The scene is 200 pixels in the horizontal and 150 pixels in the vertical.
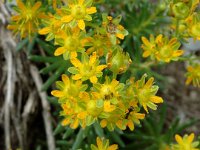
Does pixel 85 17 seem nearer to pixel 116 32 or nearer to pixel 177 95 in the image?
pixel 116 32

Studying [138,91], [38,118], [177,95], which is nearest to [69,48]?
[138,91]

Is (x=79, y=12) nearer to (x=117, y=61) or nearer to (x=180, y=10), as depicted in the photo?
(x=117, y=61)

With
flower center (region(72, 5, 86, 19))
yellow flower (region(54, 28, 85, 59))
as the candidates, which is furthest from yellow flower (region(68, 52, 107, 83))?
flower center (region(72, 5, 86, 19))

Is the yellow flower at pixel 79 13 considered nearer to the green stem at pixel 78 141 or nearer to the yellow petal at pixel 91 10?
the yellow petal at pixel 91 10

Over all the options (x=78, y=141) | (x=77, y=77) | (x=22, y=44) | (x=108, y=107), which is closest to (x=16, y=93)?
(x=22, y=44)

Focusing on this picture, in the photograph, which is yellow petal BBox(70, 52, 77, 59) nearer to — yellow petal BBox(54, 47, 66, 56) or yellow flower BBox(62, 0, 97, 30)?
yellow petal BBox(54, 47, 66, 56)
